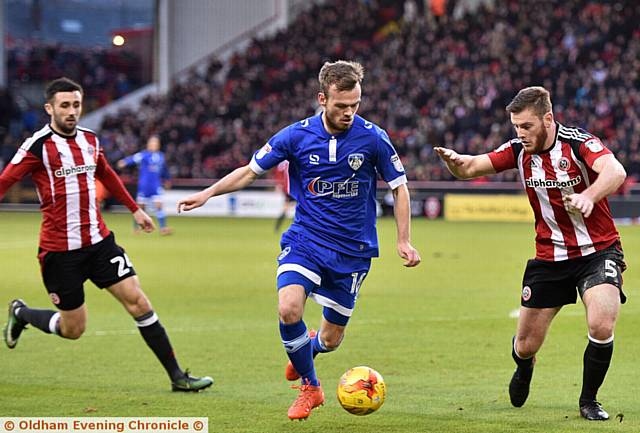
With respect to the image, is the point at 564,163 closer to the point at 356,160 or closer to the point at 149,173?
the point at 356,160

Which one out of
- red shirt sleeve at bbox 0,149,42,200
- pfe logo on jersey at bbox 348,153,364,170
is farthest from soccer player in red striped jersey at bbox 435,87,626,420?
red shirt sleeve at bbox 0,149,42,200

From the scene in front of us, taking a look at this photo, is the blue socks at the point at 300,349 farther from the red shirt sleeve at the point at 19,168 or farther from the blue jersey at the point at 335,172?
the red shirt sleeve at the point at 19,168

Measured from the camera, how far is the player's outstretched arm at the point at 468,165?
24.1 feet

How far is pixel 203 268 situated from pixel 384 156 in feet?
36.4

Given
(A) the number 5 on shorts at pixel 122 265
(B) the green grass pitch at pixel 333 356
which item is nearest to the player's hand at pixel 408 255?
(B) the green grass pitch at pixel 333 356

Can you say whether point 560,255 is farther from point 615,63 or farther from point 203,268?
point 615,63

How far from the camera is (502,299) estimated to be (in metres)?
14.0

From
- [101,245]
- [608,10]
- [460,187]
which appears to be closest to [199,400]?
[101,245]

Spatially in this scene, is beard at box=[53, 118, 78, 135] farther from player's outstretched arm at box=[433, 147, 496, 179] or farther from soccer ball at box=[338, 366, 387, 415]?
soccer ball at box=[338, 366, 387, 415]

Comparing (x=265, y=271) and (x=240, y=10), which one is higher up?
(x=240, y=10)

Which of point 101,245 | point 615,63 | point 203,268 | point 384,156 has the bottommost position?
point 203,268

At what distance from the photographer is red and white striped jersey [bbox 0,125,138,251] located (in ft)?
26.9

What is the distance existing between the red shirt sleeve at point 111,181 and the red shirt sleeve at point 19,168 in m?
0.48

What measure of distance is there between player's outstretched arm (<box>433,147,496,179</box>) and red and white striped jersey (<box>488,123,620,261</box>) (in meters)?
0.23
